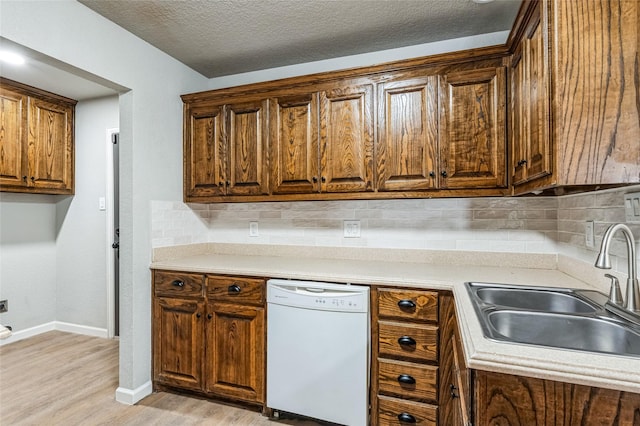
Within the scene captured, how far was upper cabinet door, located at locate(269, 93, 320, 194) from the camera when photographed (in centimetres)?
229

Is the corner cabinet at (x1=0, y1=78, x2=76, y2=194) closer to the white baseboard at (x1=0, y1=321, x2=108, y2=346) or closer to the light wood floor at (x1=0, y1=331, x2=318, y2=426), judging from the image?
the white baseboard at (x1=0, y1=321, x2=108, y2=346)

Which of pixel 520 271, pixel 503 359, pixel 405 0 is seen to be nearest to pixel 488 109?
pixel 405 0

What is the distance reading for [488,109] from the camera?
76.2 inches

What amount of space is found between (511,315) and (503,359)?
0.44 metres

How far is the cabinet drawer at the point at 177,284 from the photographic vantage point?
7.27ft

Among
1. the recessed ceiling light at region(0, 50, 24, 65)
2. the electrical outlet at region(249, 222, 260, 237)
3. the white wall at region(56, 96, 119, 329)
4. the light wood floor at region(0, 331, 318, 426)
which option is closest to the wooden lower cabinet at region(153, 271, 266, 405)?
the light wood floor at region(0, 331, 318, 426)

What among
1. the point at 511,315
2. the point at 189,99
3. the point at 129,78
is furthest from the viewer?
the point at 189,99

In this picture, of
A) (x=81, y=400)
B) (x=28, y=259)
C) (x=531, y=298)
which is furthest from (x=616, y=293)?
(x=28, y=259)

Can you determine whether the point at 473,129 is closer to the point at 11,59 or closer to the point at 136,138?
the point at 136,138

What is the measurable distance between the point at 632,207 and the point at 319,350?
1524 millimetres

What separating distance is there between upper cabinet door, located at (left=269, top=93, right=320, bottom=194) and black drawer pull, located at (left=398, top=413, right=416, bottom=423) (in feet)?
4.54

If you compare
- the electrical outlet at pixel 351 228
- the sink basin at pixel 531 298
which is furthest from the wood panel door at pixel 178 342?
the sink basin at pixel 531 298

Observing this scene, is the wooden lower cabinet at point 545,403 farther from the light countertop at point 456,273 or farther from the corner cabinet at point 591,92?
the corner cabinet at point 591,92

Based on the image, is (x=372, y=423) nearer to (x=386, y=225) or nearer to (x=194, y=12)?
(x=386, y=225)
